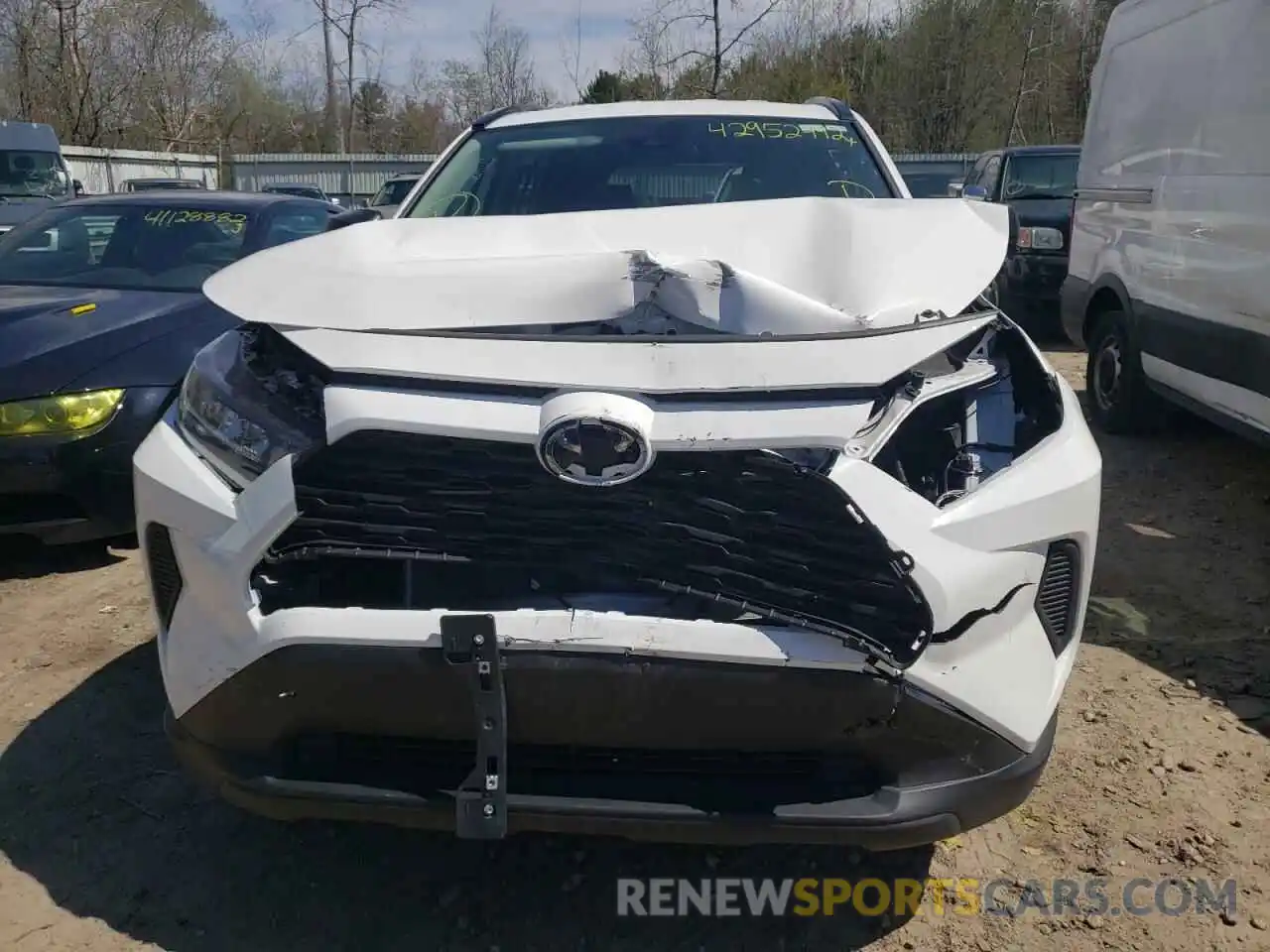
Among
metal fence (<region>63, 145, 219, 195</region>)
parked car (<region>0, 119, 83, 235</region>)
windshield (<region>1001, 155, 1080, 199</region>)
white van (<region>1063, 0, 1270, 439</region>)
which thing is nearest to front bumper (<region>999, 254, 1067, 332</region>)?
windshield (<region>1001, 155, 1080, 199</region>)

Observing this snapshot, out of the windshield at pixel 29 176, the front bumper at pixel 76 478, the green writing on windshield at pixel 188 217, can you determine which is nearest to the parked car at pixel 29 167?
the windshield at pixel 29 176

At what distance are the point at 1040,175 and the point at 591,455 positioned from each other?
30.8 ft

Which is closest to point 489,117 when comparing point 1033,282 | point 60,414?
point 60,414

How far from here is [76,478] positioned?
385cm

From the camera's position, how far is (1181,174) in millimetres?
4855

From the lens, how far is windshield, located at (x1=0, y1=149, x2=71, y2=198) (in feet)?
45.4

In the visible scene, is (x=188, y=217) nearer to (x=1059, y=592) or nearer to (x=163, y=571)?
(x=163, y=571)

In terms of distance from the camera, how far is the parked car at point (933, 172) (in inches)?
530

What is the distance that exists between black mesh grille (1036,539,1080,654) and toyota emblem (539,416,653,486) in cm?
80

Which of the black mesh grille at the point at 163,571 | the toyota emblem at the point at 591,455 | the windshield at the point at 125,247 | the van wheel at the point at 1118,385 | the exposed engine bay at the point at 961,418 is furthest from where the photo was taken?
the van wheel at the point at 1118,385

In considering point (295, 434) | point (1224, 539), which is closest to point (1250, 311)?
point (1224, 539)

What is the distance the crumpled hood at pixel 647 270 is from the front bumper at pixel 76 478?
168cm

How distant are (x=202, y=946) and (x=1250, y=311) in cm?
418

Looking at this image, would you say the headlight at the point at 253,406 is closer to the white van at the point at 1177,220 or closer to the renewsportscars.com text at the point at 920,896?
the renewsportscars.com text at the point at 920,896
